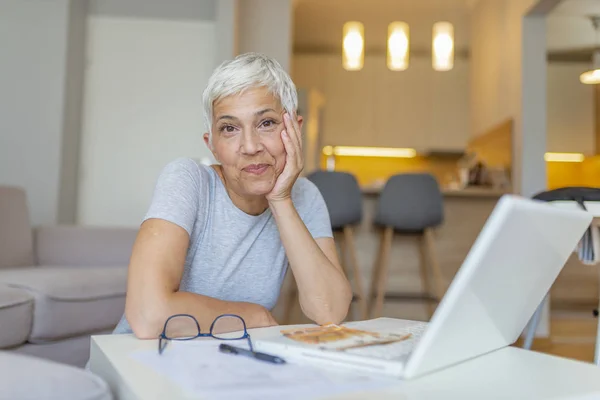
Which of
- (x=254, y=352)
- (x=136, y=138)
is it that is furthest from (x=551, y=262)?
(x=136, y=138)

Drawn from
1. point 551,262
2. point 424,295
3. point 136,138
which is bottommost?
point 424,295

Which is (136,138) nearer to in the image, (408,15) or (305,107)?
(305,107)

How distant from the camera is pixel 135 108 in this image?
4.25 meters

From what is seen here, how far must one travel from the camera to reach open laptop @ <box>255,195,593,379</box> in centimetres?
55

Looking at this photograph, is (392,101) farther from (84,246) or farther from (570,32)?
(84,246)

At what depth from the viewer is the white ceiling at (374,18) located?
19.9ft

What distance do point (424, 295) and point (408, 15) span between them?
135 inches

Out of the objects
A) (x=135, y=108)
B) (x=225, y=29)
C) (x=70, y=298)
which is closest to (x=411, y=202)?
(x=225, y=29)

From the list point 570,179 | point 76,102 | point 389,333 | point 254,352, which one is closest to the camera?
point 254,352

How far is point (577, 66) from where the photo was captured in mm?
6191

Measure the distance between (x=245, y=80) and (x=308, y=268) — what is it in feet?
1.30

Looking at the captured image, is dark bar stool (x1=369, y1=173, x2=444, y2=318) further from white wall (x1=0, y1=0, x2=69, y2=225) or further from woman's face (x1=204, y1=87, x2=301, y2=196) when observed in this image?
woman's face (x1=204, y1=87, x2=301, y2=196)

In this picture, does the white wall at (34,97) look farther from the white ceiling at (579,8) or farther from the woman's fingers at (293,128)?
the white ceiling at (579,8)

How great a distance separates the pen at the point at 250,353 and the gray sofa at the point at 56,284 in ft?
4.66
